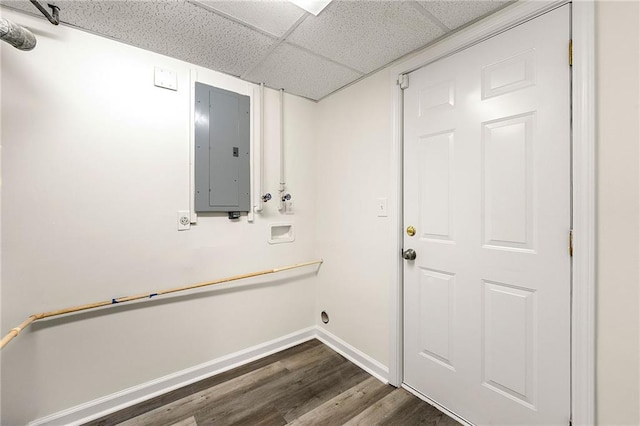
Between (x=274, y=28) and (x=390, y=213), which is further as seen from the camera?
(x=390, y=213)

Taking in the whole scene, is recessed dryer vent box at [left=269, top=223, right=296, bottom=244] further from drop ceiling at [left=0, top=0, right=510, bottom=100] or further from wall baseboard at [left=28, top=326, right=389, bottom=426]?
drop ceiling at [left=0, top=0, right=510, bottom=100]

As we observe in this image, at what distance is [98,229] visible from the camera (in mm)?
1638

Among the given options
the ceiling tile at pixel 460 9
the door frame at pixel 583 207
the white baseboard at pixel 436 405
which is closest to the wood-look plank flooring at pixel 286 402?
the white baseboard at pixel 436 405

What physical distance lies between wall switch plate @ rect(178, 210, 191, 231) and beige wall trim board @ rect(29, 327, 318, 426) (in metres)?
1.06

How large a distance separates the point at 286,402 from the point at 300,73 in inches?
96.0

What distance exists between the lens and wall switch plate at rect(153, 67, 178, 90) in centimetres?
180

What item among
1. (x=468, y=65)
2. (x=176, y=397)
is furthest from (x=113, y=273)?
(x=468, y=65)

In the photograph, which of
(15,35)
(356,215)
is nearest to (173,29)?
(15,35)

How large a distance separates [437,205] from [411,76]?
0.93 metres

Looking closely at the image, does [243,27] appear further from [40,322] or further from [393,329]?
[393,329]

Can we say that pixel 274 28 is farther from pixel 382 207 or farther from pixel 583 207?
pixel 583 207

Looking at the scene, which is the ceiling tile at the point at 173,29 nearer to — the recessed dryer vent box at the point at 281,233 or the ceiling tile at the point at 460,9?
the ceiling tile at the point at 460,9

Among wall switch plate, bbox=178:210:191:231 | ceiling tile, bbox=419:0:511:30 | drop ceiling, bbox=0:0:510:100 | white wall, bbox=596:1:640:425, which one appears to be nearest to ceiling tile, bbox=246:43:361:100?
drop ceiling, bbox=0:0:510:100

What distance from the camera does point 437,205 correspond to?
169 cm
